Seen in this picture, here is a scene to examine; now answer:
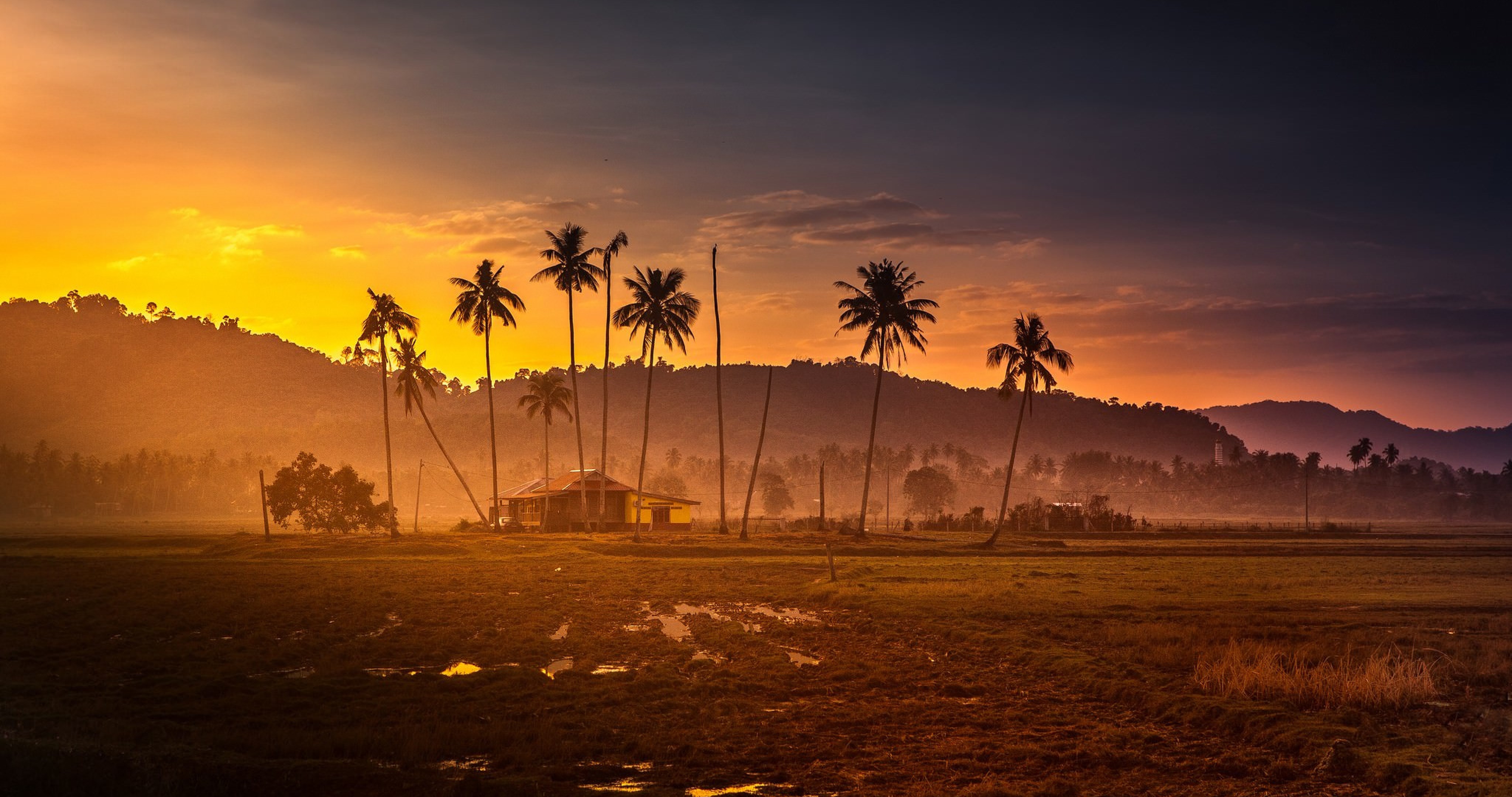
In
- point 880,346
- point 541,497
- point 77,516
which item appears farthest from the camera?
point 77,516

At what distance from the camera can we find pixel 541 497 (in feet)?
301

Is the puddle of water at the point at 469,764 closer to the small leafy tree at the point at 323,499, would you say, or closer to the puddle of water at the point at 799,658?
the puddle of water at the point at 799,658

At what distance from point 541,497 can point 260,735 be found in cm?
7740

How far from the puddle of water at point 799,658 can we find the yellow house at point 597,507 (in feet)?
187

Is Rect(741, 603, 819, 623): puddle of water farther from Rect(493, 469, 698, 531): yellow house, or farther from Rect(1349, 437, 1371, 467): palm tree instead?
Rect(1349, 437, 1371, 467): palm tree

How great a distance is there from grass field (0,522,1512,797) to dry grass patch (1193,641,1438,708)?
0.06 m

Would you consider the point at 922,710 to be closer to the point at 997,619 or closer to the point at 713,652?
the point at 713,652

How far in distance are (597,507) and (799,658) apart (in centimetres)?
6586

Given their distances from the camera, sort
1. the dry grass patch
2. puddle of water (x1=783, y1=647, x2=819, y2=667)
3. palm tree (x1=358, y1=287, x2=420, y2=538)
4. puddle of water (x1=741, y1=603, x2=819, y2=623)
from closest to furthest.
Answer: the dry grass patch → puddle of water (x1=783, y1=647, x2=819, y2=667) → puddle of water (x1=741, y1=603, x2=819, y2=623) → palm tree (x1=358, y1=287, x2=420, y2=538)

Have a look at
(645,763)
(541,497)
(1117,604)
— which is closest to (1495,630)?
(1117,604)

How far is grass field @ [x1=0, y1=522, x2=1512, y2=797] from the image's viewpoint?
45.2ft

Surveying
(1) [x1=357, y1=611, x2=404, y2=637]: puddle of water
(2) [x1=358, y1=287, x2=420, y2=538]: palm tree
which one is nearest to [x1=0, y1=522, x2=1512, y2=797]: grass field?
(1) [x1=357, y1=611, x2=404, y2=637]: puddle of water

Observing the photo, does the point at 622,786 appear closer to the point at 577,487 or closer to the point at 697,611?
the point at 697,611

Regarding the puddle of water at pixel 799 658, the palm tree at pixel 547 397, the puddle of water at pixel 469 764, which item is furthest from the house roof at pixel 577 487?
the puddle of water at pixel 469 764
